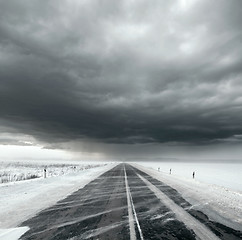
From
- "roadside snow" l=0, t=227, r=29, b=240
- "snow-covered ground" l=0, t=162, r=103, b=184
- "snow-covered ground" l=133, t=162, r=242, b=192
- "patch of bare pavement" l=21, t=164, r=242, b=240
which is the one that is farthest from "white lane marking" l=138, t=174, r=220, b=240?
"snow-covered ground" l=0, t=162, r=103, b=184

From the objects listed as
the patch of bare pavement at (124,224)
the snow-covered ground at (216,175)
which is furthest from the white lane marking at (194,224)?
the snow-covered ground at (216,175)

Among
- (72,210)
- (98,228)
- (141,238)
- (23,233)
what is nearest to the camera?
(141,238)

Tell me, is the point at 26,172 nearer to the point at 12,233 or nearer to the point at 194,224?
the point at 12,233

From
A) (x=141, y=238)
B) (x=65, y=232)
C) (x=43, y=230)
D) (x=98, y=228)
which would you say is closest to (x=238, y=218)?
(x=141, y=238)

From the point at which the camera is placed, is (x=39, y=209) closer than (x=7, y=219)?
No

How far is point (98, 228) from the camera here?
585cm

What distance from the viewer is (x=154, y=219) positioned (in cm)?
683

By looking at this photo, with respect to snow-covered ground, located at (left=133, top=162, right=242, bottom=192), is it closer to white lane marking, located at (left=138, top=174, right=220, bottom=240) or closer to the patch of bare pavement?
white lane marking, located at (left=138, top=174, right=220, bottom=240)

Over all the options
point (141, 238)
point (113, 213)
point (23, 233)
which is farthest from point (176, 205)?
point (23, 233)

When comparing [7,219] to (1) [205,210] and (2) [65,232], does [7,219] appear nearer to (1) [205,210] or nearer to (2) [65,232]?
(2) [65,232]

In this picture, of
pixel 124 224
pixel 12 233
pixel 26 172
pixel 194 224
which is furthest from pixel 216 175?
pixel 12 233

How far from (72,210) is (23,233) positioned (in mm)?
2726

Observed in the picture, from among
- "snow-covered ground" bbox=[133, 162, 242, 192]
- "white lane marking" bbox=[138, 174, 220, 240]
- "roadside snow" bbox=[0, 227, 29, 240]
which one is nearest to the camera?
"roadside snow" bbox=[0, 227, 29, 240]

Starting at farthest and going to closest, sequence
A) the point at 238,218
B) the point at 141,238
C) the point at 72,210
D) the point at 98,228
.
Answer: the point at 72,210
the point at 238,218
the point at 98,228
the point at 141,238
